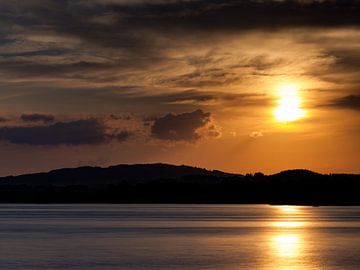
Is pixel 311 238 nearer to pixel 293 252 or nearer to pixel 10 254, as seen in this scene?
pixel 293 252

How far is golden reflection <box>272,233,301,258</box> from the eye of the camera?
69.5 m

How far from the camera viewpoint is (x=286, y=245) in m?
79.6

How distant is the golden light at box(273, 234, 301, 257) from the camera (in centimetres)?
6950

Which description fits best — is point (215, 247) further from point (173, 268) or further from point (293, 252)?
point (173, 268)

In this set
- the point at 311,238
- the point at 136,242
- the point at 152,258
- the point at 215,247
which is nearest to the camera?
the point at 152,258

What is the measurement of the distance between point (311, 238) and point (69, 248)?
1264 inches

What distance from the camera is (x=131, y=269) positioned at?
5497 centimetres

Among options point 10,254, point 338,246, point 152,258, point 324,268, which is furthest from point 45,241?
point 324,268

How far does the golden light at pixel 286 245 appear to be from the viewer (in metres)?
69.5

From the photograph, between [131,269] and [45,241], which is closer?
[131,269]

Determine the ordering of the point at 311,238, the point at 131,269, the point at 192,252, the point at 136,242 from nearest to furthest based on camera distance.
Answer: the point at 131,269 → the point at 192,252 → the point at 136,242 → the point at 311,238

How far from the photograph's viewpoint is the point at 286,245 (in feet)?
261

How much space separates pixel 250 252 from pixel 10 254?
20667 mm

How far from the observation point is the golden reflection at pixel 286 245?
6950 cm
